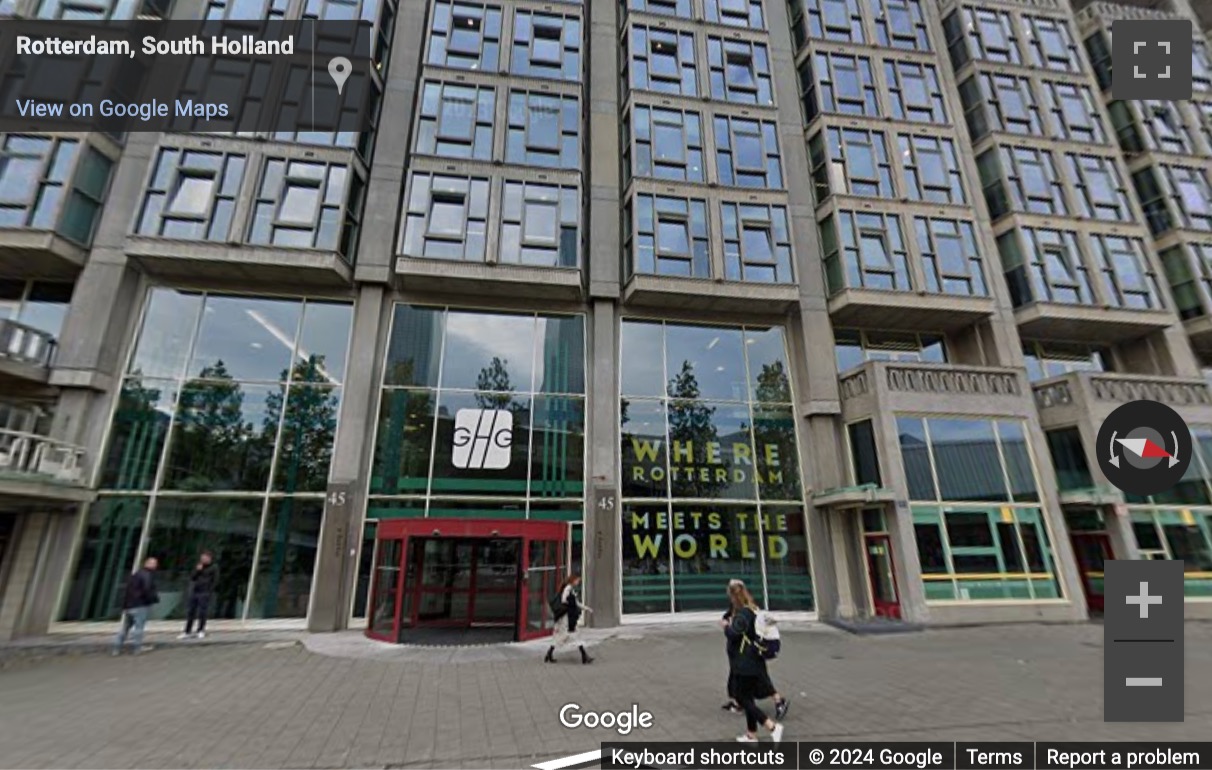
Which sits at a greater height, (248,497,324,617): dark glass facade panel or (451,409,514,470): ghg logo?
(451,409,514,470): ghg logo

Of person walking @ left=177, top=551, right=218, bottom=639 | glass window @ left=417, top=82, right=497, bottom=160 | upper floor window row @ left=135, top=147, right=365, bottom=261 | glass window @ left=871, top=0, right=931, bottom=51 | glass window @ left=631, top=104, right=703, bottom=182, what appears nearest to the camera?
person walking @ left=177, top=551, right=218, bottom=639

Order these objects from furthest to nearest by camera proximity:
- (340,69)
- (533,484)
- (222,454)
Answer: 1. (340,69)
2. (533,484)
3. (222,454)

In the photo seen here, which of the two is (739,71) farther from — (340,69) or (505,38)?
(340,69)

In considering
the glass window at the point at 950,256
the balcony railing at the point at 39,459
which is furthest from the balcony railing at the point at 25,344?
the glass window at the point at 950,256

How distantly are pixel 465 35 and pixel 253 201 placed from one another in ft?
30.7

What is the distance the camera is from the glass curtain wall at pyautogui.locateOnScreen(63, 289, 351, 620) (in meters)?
13.2

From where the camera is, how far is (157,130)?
15.5 m

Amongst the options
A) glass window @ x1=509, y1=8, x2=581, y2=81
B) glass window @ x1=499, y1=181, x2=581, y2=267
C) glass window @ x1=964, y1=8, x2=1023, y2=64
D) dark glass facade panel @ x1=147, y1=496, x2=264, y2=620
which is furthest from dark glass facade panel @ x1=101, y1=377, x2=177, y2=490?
glass window @ x1=964, y1=8, x2=1023, y2=64

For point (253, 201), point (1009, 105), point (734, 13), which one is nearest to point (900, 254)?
point (1009, 105)

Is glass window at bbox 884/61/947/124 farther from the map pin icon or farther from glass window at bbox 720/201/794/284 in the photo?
the map pin icon

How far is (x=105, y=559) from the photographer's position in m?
13.1

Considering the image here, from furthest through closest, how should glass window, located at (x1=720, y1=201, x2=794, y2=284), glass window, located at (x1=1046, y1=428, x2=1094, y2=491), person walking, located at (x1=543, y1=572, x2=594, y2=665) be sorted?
glass window, located at (x1=720, y1=201, x2=794, y2=284) → glass window, located at (x1=1046, y1=428, x2=1094, y2=491) → person walking, located at (x1=543, y1=572, x2=594, y2=665)

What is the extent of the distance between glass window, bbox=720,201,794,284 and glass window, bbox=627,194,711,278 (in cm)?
81

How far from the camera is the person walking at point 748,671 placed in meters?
5.71
